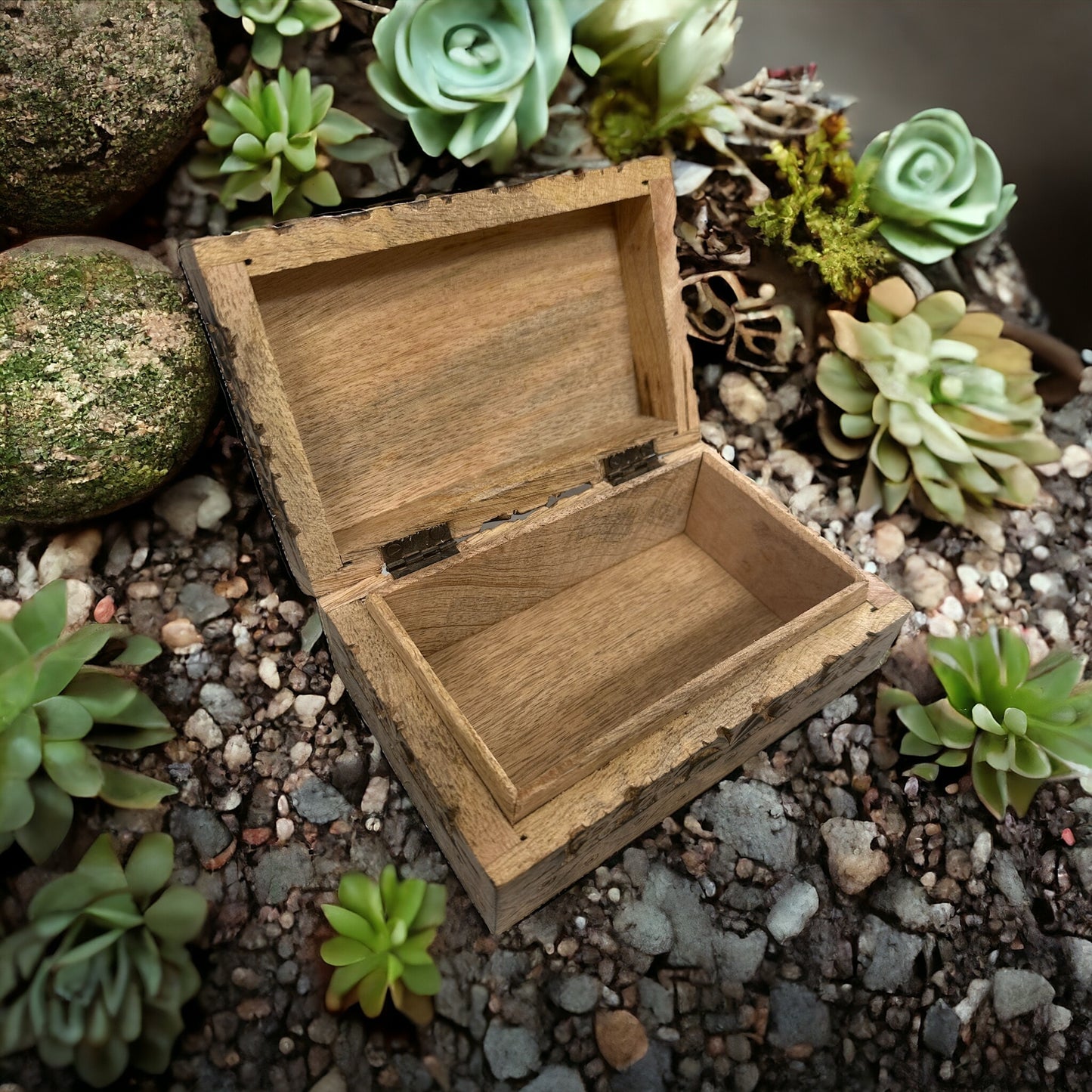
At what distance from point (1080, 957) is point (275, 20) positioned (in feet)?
5.66

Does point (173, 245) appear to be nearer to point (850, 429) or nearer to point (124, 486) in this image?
point (124, 486)

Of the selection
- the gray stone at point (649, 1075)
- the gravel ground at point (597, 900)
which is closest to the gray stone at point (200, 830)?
the gravel ground at point (597, 900)

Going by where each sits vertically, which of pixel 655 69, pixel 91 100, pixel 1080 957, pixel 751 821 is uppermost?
pixel 91 100

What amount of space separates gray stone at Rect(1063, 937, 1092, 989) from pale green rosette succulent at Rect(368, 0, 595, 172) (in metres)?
1.38

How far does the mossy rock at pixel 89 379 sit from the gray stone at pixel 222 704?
29cm

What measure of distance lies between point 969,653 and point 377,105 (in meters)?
1.26

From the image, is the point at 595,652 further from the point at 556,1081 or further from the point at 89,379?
the point at 89,379

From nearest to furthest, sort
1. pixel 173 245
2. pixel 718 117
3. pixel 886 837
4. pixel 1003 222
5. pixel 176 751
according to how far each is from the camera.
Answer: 1. pixel 176 751
2. pixel 886 837
3. pixel 173 245
4. pixel 718 117
5. pixel 1003 222

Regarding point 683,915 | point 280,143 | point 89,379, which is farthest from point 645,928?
point 280,143

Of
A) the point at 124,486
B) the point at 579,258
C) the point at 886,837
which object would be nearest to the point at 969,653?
the point at 886,837

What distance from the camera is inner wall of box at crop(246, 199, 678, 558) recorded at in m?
1.10

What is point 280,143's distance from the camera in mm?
1128

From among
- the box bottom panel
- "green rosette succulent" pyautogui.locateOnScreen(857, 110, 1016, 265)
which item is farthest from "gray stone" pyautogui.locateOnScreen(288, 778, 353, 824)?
"green rosette succulent" pyautogui.locateOnScreen(857, 110, 1016, 265)

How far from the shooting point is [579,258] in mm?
1285
